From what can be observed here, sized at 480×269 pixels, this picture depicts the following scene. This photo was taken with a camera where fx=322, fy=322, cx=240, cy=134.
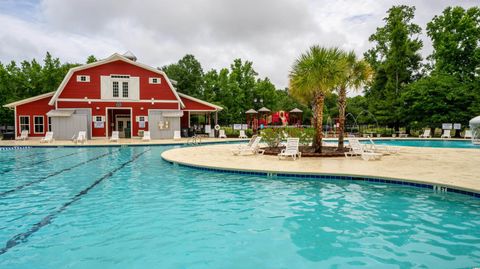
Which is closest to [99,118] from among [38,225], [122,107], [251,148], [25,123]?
[122,107]

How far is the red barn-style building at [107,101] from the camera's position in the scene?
25.6 meters

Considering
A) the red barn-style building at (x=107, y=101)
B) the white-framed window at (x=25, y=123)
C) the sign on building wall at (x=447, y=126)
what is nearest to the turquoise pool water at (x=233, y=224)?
the red barn-style building at (x=107, y=101)

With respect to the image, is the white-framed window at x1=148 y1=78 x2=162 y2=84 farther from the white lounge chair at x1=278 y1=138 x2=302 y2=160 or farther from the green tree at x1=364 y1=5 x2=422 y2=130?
the green tree at x1=364 y1=5 x2=422 y2=130

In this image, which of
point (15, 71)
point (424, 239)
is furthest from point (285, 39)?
point (15, 71)

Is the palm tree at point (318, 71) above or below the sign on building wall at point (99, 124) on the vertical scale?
above

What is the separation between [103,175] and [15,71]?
113 ft

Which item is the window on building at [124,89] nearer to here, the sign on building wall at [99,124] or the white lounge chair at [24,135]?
the sign on building wall at [99,124]

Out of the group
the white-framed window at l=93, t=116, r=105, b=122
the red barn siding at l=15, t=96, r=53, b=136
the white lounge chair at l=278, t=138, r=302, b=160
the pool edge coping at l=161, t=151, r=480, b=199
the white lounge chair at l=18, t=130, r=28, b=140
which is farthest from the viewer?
the white-framed window at l=93, t=116, r=105, b=122

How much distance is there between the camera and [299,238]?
473 centimetres

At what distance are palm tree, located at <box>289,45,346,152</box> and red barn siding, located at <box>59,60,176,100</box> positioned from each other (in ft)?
55.1

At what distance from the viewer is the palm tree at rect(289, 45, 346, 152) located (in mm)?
12469

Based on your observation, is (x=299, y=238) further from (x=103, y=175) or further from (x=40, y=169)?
(x=40, y=169)

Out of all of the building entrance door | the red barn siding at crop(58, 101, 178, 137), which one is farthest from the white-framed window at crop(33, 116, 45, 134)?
the building entrance door

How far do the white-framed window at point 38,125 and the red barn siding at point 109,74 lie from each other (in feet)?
10.3
